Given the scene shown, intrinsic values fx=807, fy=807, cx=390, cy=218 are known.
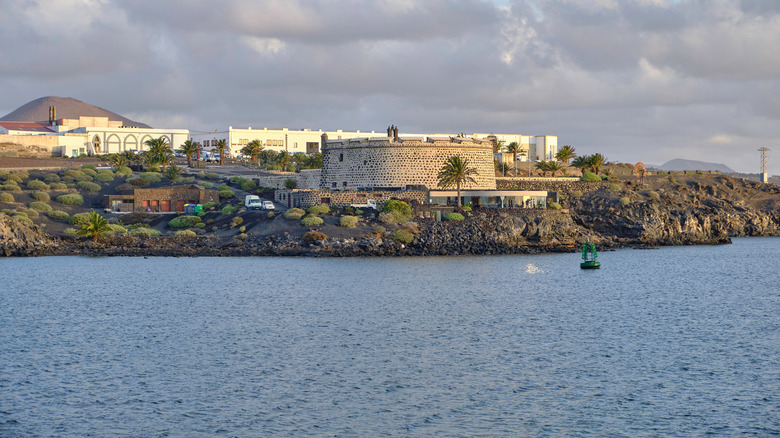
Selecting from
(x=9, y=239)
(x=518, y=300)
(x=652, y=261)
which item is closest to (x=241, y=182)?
(x=9, y=239)

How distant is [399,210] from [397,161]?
41.6 ft

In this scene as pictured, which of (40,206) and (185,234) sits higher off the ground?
(40,206)

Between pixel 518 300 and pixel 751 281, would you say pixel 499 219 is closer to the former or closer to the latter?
pixel 751 281

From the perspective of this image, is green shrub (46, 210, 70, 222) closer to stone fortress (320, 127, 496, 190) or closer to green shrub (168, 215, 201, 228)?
green shrub (168, 215, 201, 228)

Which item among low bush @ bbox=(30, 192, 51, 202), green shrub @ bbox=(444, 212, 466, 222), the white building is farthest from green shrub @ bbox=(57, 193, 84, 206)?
the white building

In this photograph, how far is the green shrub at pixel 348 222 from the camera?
245 ft

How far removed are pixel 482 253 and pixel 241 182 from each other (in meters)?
39.2

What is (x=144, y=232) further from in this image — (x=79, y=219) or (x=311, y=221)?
(x=311, y=221)

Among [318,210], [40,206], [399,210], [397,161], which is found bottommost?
[399,210]

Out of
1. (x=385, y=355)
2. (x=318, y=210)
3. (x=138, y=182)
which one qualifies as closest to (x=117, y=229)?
(x=318, y=210)

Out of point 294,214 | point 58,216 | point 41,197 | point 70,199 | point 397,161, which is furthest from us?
point 70,199

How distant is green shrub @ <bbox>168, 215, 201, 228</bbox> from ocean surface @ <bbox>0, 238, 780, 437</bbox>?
2102 cm

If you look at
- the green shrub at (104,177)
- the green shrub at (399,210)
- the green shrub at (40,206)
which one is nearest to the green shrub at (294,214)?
the green shrub at (399,210)

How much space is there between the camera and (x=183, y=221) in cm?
8125
